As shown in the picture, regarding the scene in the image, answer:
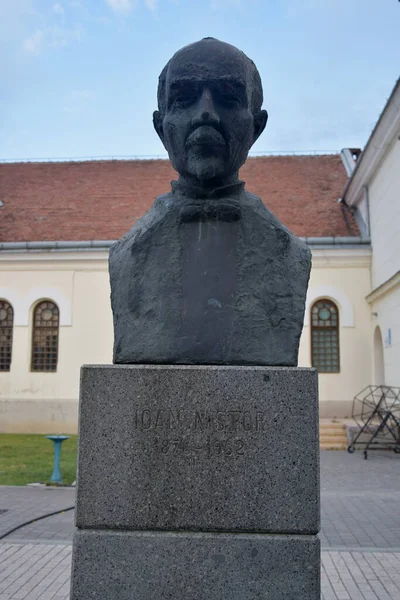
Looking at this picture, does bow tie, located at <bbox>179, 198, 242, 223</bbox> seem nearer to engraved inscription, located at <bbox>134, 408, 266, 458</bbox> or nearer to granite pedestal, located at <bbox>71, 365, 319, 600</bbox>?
granite pedestal, located at <bbox>71, 365, 319, 600</bbox>

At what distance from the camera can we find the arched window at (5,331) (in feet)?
64.8

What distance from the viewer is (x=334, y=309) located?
1867 cm

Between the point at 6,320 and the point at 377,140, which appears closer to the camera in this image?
the point at 377,140

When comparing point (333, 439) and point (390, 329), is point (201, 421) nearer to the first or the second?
point (333, 439)

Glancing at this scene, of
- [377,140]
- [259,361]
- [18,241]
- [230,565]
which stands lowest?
[230,565]

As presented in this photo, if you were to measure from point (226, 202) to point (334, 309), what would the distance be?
52.7 ft

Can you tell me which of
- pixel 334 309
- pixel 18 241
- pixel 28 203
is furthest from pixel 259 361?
pixel 28 203

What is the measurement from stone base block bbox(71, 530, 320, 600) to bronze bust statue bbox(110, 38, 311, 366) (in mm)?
832

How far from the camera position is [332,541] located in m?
6.88

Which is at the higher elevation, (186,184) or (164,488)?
(186,184)

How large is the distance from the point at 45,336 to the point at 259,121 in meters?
17.4

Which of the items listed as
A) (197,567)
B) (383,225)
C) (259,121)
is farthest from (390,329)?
(197,567)

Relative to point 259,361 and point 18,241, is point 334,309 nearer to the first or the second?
point 18,241

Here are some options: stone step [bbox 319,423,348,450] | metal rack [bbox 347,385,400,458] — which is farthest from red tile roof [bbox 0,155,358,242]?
stone step [bbox 319,423,348,450]
